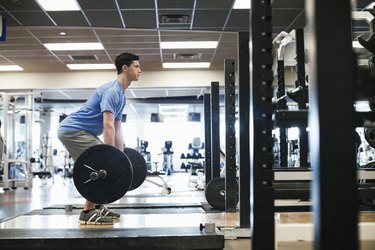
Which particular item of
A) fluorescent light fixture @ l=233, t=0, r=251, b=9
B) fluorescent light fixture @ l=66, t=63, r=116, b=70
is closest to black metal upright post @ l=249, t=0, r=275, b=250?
fluorescent light fixture @ l=233, t=0, r=251, b=9

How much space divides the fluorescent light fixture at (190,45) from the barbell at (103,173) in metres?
5.70

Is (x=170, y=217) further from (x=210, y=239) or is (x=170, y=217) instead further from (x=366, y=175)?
(x=366, y=175)

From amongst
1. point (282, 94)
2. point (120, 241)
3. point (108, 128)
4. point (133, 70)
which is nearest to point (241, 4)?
point (282, 94)

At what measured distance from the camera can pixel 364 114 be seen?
916 mm

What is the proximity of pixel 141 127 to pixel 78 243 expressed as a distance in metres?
17.4

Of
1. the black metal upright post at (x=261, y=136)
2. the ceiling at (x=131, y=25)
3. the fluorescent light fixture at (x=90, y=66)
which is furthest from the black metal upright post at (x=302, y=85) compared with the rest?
the fluorescent light fixture at (x=90, y=66)

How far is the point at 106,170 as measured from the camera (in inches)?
101

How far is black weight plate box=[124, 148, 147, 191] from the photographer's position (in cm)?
351

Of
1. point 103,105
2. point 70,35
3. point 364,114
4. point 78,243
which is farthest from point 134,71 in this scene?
point 70,35

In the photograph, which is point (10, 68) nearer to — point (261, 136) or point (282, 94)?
point (282, 94)

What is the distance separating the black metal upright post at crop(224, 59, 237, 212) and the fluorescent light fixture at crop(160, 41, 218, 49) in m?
4.86

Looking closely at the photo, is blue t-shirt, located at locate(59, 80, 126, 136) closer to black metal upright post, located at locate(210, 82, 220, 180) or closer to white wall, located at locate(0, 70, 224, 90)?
black metal upright post, located at locate(210, 82, 220, 180)

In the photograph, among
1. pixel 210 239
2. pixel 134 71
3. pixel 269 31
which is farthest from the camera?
pixel 134 71

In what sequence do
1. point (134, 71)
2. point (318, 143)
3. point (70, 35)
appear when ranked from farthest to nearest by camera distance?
point (70, 35) → point (134, 71) → point (318, 143)
